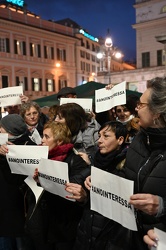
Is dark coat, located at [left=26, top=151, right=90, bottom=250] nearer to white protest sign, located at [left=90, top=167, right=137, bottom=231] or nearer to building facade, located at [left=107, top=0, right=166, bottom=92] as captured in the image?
white protest sign, located at [left=90, top=167, right=137, bottom=231]

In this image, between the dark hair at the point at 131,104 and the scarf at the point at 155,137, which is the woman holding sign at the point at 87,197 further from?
the dark hair at the point at 131,104

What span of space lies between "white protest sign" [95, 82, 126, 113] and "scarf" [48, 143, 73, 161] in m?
1.76

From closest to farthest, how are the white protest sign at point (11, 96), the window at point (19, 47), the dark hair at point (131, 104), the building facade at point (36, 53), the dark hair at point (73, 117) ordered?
the dark hair at point (73, 117)
the dark hair at point (131, 104)
the white protest sign at point (11, 96)
the building facade at point (36, 53)
the window at point (19, 47)

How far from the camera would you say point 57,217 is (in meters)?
3.14

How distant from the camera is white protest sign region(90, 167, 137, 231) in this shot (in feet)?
6.92

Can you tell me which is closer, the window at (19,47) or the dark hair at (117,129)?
the dark hair at (117,129)

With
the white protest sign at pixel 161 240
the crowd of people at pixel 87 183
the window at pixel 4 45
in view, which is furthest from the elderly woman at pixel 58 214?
the window at pixel 4 45

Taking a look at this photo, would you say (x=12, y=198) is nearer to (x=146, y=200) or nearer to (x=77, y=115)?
(x=77, y=115)

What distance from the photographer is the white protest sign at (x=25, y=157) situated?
10.1ft

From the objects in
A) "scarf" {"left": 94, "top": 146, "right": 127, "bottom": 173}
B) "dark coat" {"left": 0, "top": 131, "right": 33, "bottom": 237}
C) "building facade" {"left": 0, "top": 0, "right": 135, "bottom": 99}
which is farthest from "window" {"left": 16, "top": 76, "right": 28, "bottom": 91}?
"scarf" {"left": 94, "top": 146, "right": 127, "bottom": 173}

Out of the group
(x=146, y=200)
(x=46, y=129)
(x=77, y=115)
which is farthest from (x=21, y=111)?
(x=146, y=200)

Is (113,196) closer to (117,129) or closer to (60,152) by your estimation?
(60,152)

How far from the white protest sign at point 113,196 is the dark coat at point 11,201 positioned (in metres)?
1.51

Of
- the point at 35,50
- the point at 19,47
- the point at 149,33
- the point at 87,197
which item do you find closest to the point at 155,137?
the point at 87,197
